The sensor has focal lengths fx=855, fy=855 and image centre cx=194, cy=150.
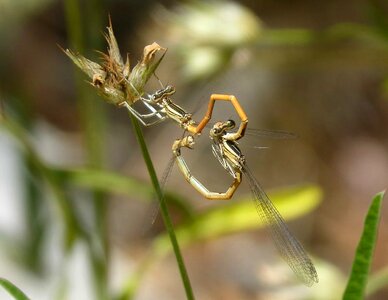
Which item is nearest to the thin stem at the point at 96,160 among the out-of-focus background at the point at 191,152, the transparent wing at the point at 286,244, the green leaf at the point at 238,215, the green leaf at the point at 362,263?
the out-of-focus background at the point at 191,152

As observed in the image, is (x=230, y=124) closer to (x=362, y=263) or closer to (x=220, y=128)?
(x=220, y=128)

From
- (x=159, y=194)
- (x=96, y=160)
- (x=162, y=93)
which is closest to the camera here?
(x=159, y=194)

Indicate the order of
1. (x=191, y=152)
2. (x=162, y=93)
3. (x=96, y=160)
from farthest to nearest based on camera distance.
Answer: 1. (x=191, y=152)
2. (x=96, y=160)
3. (x=162, y=93)

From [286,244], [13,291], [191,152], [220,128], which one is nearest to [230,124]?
[220,128]

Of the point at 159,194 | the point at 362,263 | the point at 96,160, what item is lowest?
the point at 159,194

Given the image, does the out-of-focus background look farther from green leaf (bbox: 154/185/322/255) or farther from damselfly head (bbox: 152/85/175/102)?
damselfly head (bbox: 152/85/175/102)

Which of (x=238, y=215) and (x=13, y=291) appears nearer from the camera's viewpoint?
(x=13, y=291)

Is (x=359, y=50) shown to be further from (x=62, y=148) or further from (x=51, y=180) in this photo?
(x=62, y=148)

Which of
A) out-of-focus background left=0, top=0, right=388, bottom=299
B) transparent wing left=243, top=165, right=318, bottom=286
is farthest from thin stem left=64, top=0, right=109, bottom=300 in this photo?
transparent wing left=243, top=165, right=318, bottom=286
